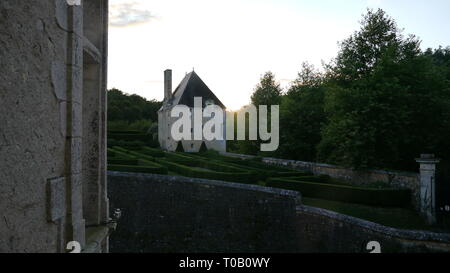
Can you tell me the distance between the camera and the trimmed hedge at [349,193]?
50.2 ft

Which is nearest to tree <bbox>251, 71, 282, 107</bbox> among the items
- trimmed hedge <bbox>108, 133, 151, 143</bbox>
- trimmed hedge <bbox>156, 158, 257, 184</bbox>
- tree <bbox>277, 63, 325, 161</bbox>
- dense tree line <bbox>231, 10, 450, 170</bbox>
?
tree <bbox>277, 63, 325, 161</bbox>

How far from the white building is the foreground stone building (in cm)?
3173

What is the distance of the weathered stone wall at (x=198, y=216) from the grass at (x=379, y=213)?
7.83 feet

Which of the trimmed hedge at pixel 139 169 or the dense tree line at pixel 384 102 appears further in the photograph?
the dense tree line at pixel 384 102

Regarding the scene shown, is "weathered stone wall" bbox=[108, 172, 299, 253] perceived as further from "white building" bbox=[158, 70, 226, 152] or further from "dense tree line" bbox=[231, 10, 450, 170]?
"white building" bbox=[158, 70, 226, 152]

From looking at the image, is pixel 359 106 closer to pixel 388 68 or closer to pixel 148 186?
pixel 388 68

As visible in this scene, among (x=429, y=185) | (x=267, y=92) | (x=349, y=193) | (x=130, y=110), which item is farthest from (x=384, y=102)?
(x=130, y=110)

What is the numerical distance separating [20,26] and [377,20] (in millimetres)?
23143

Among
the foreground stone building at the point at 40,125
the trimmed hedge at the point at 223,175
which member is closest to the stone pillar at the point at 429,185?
the trimmed hedge at the point at 223,175

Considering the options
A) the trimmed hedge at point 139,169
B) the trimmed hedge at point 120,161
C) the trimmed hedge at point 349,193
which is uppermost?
the trimmed hedge at point 120,161

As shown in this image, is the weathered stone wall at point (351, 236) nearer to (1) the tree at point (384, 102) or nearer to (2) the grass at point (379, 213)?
(2) the grass at point (379, 213)

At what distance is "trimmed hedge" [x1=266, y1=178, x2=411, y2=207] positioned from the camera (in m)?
15.3

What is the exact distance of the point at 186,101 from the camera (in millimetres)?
34906
